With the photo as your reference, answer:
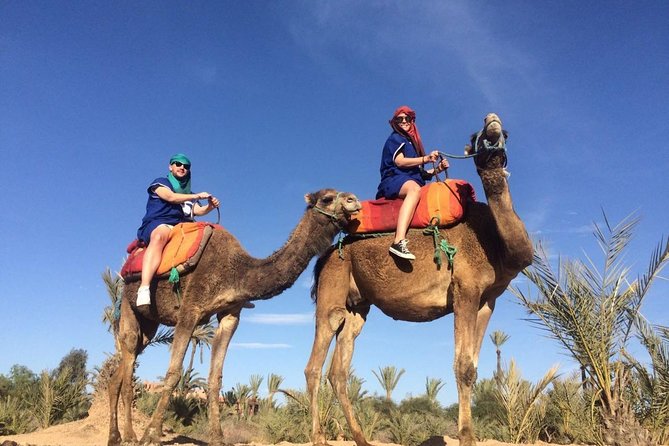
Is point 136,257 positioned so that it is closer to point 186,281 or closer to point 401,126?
point 186,281

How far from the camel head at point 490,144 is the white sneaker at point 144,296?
15.1 feet

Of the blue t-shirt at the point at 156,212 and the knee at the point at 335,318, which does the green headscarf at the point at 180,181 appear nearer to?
the blue t-shirt at the point at 156,212

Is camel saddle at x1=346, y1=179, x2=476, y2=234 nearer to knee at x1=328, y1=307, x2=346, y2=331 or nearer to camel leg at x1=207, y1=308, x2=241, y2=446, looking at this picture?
knee at x1=328, y1=307, x2=346, y2=331

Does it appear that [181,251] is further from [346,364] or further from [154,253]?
[346,364]

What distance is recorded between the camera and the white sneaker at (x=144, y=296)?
7.31 metres

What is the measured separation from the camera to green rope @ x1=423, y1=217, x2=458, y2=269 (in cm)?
637

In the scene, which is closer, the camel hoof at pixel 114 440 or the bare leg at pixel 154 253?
the bare leg at pixel 154 253

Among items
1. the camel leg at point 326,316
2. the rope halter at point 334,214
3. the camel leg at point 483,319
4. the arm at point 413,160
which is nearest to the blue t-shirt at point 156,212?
the rope halter at point 334,214

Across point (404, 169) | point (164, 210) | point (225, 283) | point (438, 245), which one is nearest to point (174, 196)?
point (164, 210)

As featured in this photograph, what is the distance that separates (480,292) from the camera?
20.5 ft

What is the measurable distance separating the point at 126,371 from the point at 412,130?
5.65 meters

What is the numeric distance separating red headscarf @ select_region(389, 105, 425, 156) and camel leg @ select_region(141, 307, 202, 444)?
3802 millimetres

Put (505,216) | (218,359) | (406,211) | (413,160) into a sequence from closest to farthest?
(505,216) < (406,211) < (413,160) < (218,359)

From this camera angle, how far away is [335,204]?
296 inches
